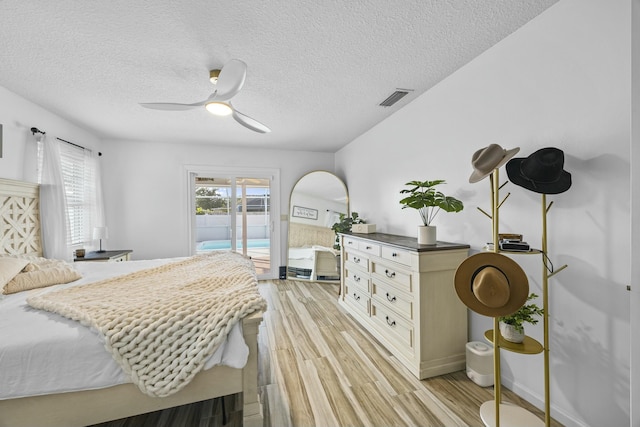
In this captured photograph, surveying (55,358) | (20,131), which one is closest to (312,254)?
(55,358)

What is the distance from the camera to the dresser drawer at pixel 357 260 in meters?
2.87

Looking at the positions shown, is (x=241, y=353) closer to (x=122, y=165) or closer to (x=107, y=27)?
(x=107, y=27)

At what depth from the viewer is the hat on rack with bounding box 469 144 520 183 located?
1439 millimetres

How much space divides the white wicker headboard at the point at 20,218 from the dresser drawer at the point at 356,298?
3377mm

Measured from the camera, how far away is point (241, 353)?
4.44 ft

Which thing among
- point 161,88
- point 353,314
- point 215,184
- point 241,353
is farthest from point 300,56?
point 215,184

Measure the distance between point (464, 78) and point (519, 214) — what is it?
1.20 metres

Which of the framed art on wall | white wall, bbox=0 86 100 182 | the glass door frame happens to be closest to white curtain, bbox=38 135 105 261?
white wall, bbox=0 86 100 182

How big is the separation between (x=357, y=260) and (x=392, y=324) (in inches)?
34.1

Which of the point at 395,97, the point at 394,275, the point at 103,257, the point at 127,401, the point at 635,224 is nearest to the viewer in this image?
the point at 635,224

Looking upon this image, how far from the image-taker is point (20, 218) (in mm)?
2576

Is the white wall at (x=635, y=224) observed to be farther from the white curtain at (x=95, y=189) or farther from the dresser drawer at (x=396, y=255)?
the white curtain at (x=95, y=189)

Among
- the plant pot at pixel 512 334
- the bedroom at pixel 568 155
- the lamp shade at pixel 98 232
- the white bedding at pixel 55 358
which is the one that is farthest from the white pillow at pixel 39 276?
the plant pot at pixel 512 334

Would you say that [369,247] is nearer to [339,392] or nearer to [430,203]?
[430,203]
